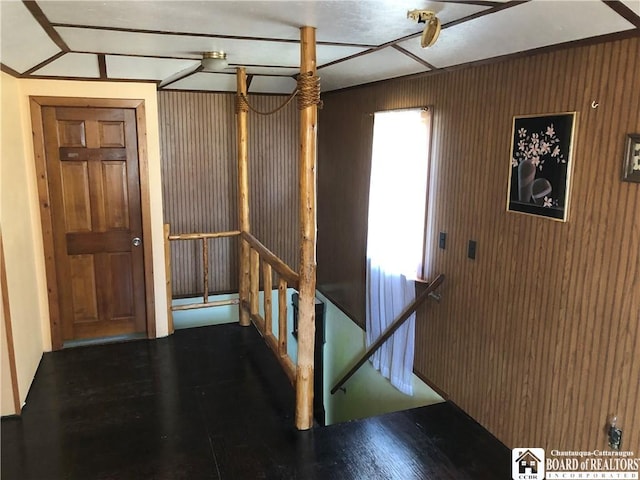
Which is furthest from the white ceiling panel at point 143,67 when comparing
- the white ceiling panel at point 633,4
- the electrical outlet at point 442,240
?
the white ceiling panel at point 633,4

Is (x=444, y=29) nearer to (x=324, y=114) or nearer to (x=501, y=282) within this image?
(x=501, y=282)

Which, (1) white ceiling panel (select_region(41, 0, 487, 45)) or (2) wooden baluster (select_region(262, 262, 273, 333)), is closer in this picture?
(1) white ceiling panel (select_region(41, 0, 487, 45))

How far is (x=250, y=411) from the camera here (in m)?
3.06

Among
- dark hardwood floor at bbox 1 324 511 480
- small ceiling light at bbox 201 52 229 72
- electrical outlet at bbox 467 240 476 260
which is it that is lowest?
dark hardwood floor at bbox 1 324 511 480

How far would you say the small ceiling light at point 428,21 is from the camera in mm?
2169

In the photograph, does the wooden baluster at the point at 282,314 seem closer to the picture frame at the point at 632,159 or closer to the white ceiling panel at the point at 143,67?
the white ceiling panel at the point at 143,67

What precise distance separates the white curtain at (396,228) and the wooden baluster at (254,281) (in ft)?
3.21

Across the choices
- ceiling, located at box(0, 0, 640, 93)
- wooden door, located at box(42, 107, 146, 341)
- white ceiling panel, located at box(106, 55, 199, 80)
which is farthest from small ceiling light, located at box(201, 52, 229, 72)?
wooden door, located at box(42, 107, 146, 341)

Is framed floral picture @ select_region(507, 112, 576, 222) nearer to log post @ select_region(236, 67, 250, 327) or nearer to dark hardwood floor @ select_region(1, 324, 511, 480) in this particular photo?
dark hardwood floor @ select_region(1, 324, 511, 480)

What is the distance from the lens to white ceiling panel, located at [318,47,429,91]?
319 centimetres

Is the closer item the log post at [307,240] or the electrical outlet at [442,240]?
the log post at [307,240]

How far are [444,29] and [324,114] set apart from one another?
2.77 metres

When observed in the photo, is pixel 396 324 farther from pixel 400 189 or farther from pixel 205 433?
pixel 205 433

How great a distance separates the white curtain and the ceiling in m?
0.48
